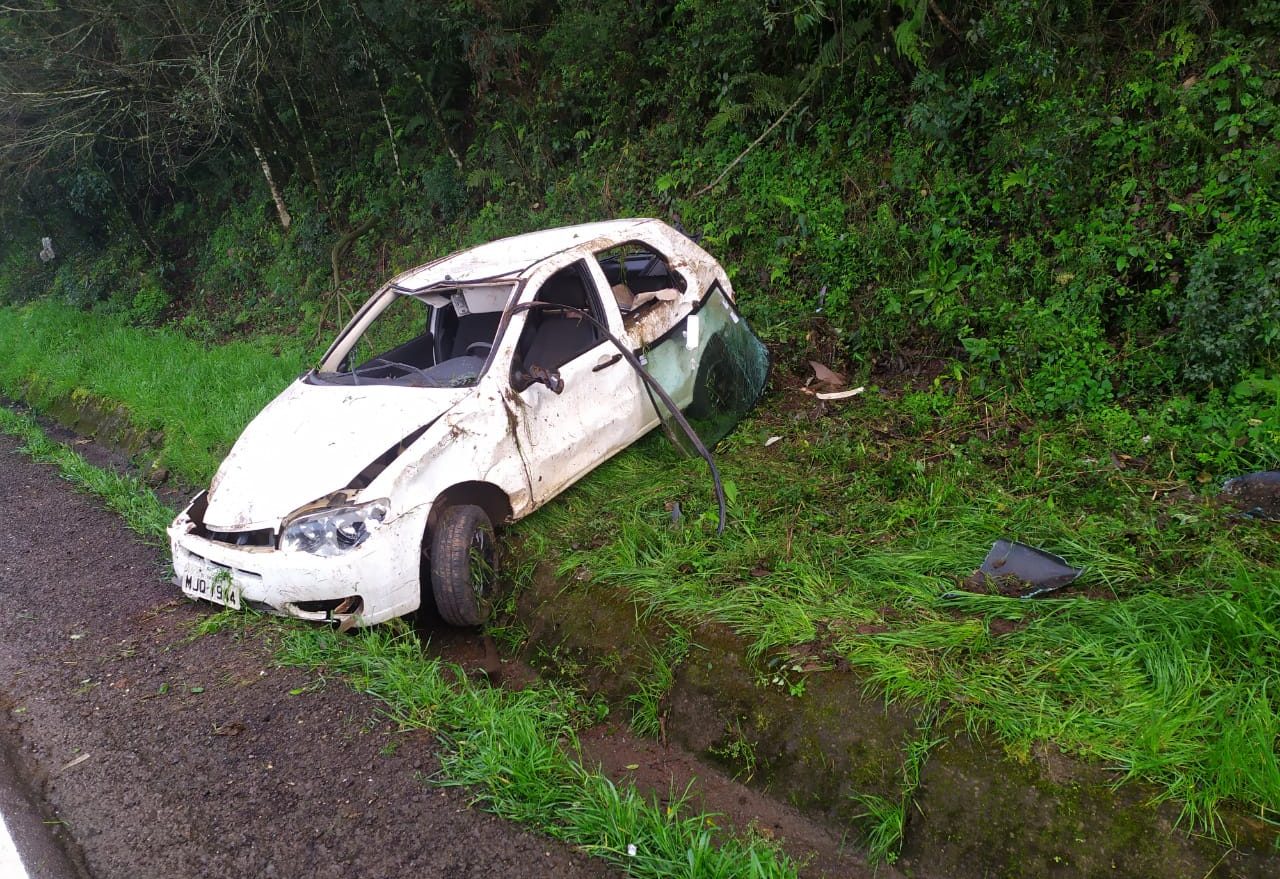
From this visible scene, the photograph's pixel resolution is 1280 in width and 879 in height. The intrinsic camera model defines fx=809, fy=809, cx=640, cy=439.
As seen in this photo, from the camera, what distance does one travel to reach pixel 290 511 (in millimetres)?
3773

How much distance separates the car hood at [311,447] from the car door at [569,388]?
1.40 ft

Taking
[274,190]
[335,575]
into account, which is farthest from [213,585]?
[274,190]

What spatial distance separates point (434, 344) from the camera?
5.27 meters

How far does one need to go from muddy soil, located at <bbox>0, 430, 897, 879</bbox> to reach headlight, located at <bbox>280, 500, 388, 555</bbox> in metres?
0.60

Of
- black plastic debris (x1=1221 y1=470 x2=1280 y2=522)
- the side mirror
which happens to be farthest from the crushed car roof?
black plastic debris (x1=1221 y1=470 x2=1280 y2=522)

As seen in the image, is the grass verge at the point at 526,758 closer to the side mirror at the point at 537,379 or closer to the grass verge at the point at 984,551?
the grass verge at the point at 984,551

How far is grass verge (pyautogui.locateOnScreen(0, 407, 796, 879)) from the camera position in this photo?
2.69 meters

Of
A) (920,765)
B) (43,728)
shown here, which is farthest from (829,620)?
(43,728)

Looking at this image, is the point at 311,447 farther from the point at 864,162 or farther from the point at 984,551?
the point at 864,162

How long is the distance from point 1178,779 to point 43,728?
14.4ft

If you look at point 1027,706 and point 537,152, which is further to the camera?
point 537,152

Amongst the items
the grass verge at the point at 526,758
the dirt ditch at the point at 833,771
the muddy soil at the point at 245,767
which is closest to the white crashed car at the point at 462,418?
the grass verge at the point at 526,758

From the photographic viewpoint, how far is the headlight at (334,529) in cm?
370

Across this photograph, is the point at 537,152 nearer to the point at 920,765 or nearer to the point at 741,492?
the point at 741,492
